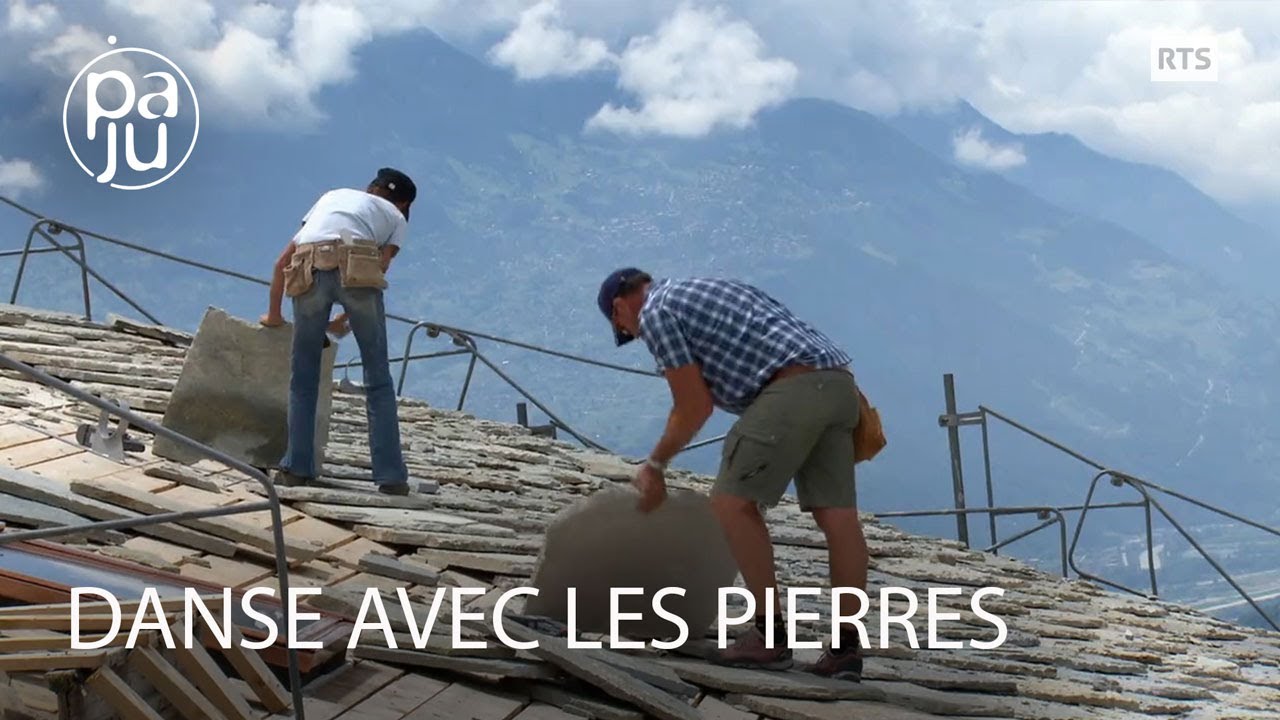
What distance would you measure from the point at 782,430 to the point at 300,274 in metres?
2.97

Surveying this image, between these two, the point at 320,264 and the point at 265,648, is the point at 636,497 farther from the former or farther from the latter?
the point at 320,264

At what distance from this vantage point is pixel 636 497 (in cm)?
471

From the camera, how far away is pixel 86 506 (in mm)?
5629

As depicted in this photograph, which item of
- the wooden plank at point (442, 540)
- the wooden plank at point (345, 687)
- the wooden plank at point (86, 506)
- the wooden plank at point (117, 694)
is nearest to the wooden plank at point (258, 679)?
the wooden plank at point (345, 687)

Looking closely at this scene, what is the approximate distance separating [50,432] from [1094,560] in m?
189

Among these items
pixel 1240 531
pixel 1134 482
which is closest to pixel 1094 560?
pixel 1240 531

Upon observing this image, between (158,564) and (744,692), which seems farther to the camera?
(158,564)

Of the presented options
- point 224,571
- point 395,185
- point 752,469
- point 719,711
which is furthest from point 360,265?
point 719,711

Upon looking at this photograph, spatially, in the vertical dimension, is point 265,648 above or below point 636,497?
below

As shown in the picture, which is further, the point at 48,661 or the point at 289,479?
the point at 289,479

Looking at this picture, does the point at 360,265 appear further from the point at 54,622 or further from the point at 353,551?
the point at 54,622

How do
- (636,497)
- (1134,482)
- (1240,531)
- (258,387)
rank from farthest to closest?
1. (1240,531)
2. (1134,482)
3. (258,387)
4. (636,497)

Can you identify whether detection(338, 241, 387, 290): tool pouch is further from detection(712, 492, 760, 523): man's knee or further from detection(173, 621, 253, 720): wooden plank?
detection(173, 621, 253, 720): wooden plank

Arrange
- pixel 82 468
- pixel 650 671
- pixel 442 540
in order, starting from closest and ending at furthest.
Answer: pixel 650 671 < pixel 442 540 < pixel 82 468
